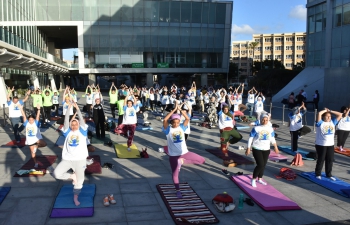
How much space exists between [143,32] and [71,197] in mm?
48205

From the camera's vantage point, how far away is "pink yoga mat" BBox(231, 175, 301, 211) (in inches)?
269

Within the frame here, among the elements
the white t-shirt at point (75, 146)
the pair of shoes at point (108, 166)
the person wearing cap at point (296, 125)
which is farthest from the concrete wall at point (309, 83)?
the white t-shirt at point (75, 146)

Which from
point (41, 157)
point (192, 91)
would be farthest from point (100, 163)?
point (192, 91)

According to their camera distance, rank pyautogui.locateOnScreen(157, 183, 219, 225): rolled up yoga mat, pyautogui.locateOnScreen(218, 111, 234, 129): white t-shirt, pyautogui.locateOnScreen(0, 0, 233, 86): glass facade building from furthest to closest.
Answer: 1. pyautogui.locateOnScreen(0, 0, 233, 86): glass facade building
2. pyautogui.locateOnScreen(218, 111, 234, 129): white t-shirt
3. pyautogui.locateOnScreen(157, 183, 219, 225): rolled up yoga mat

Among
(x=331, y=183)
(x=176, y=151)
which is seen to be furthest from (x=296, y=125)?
(x=176, y=151)

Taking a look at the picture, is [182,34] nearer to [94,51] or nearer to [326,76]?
[94,51]

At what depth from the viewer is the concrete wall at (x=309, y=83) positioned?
102 ft

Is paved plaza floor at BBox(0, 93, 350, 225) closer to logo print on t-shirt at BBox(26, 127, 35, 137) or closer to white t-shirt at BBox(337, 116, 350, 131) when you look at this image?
logo print on t-shirt at BBox(26, 127, 35, 137)

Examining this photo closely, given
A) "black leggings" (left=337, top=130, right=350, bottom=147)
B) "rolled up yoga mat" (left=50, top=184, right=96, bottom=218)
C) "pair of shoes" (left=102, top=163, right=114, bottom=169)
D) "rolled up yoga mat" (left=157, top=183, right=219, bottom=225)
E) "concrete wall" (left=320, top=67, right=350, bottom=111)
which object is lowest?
"rolled up yoga mat" (left=157, top=183, right=219, bottom=225)

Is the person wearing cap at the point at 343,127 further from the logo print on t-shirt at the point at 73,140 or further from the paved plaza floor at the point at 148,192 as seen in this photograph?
the logo print on t-shirt at the point at 73,140

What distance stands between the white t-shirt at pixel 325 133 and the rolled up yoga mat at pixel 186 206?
3591mm

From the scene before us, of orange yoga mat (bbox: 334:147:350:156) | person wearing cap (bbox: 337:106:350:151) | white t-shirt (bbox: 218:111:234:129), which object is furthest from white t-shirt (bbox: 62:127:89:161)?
person wearing cap (bbox: 337:106:350:151)

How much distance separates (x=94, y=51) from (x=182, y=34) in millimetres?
14277

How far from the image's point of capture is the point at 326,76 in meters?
27.9
